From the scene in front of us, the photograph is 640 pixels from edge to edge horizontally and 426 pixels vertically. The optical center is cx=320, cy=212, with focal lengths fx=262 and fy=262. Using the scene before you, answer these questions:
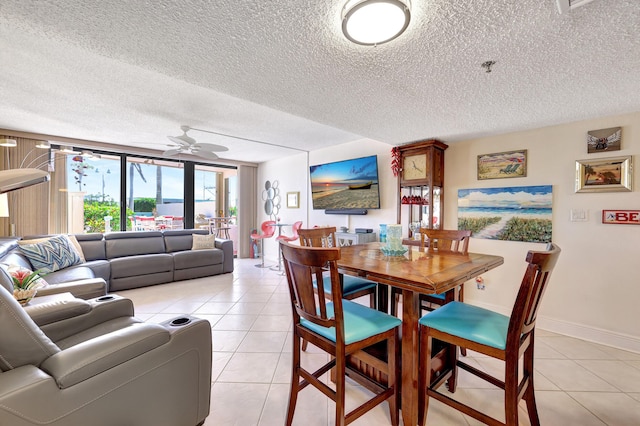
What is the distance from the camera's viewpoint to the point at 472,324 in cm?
137

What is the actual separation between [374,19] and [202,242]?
4643mm

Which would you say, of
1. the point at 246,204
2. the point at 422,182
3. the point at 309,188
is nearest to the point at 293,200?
the point at 309,188

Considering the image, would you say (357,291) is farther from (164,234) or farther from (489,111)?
(164,234)

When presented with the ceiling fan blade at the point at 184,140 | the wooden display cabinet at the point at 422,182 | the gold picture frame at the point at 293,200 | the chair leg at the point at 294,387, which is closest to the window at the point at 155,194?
the gold picture frame at the point at 293,200

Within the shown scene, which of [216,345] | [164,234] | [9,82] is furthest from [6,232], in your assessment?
[216,345]

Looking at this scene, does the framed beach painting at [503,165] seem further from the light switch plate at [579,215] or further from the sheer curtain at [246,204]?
the sheer curtain at [246,204]

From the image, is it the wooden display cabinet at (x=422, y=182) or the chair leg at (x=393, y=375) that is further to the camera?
the wooden display cabinet at (x=422, y=182)

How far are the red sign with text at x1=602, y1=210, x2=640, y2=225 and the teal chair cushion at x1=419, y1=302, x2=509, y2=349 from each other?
2.06 m

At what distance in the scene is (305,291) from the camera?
132 cm

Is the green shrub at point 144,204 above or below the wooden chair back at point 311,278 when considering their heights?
above

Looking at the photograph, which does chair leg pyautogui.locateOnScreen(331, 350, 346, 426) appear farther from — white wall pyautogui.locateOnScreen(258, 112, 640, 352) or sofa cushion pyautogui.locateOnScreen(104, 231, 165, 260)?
sofa cushion pyautogui.locateOnScreen(104, 231, 165, 260)

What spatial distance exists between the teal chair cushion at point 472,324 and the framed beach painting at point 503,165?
2.16 metres

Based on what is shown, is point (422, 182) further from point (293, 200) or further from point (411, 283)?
point (293, 200)

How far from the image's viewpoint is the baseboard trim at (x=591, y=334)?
2371 millimetres
